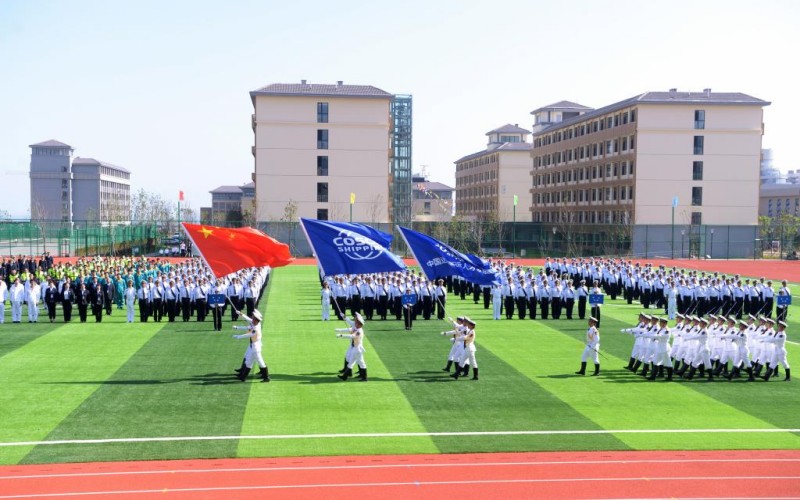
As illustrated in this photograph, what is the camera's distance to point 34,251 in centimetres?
6600

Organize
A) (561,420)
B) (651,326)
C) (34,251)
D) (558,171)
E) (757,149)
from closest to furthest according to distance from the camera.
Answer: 1. (561,420)
2. (651,326)
3. (34,251)
4. (757,149)
5. (558,171)

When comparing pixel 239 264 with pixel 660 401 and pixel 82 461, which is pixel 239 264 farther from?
pixel 660 401

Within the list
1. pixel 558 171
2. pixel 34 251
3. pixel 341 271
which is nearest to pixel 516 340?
pixel 341 271

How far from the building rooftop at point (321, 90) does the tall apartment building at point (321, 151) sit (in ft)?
0.30

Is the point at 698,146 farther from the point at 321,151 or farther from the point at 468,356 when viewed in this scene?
the point at 468,356

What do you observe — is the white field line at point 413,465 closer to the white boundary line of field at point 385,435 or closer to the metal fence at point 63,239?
the white boundary line of field at point 385,435

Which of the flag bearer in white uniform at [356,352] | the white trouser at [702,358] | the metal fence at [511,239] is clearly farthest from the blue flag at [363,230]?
the metal fence at [511,239]

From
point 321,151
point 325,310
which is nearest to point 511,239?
point 321,151

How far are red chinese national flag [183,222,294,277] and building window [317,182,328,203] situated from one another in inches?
2139

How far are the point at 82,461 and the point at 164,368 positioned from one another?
7.28 m

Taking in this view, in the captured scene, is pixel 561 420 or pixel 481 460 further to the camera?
pixel 561 420

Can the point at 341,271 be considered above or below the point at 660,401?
above

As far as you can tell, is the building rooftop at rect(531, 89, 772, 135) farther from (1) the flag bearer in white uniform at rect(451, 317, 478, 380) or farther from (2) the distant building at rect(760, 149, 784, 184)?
(2) the distant building at rect(760, 149, 784, 184)

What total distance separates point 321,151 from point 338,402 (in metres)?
59.0
